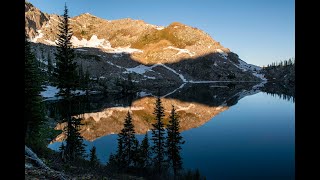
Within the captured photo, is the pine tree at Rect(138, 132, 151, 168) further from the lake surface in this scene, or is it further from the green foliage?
the lake surface

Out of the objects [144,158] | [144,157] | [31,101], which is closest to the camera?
[31,101]

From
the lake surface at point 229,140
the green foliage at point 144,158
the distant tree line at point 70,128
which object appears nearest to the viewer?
the distant tree line at point 70,128

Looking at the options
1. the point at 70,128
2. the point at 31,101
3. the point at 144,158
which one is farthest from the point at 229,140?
the point at 31,101

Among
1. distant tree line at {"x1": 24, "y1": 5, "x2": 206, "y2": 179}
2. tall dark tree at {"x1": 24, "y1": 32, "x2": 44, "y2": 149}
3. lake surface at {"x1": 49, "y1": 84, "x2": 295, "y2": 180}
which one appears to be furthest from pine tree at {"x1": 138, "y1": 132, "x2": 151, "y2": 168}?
tall dark tree at {"x1": 24, "y1": 32, "x2": 44, "y2": 149}

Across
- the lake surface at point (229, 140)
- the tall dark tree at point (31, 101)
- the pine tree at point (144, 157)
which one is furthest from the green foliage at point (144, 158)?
the tall dark tree at point (31, 101)

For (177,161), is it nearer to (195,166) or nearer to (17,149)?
(195,166)

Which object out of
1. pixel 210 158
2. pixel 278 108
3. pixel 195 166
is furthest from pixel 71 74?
pixel 278 108

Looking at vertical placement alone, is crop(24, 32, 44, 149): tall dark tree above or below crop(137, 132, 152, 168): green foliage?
above

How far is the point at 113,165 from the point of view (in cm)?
4000

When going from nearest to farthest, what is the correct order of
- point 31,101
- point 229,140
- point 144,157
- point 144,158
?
point 31,101
point 144,157
point 144,158
point 229,140

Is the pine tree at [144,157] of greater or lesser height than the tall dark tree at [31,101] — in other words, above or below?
below

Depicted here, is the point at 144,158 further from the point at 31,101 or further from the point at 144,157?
the point at 31,101

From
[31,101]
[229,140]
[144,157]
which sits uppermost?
[31,101]

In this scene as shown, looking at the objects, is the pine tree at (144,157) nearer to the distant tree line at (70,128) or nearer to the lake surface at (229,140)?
the distant tree line at (70,128)
